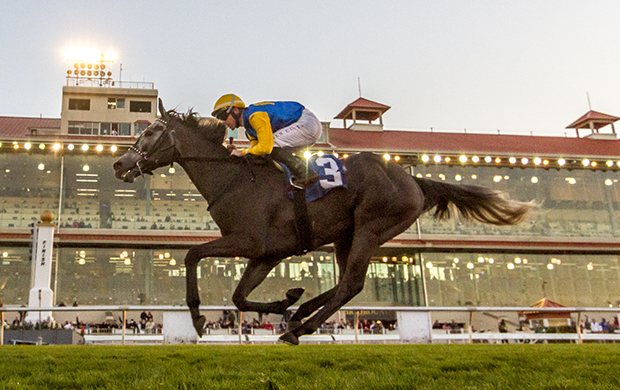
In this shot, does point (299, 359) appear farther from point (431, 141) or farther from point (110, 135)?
point (431, 141)

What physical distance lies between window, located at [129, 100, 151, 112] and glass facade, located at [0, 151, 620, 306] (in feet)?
26.9

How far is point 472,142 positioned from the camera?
40.3 meters

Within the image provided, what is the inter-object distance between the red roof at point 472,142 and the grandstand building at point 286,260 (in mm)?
271

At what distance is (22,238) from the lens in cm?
2994

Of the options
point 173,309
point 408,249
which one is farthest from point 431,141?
point 173,309

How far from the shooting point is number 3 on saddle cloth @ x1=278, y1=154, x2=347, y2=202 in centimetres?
548

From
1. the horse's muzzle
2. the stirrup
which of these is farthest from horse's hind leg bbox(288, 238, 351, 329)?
the horse's muzzle

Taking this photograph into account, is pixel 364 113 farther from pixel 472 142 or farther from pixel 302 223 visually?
pixel 302 223

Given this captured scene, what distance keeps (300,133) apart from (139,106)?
35.8 m

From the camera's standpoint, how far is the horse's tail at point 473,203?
655 cm

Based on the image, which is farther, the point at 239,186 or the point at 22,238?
the point at 22,238

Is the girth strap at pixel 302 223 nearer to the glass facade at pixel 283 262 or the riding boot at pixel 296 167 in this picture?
the riding boot at pixel 296 167

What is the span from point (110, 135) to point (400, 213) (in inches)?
1254

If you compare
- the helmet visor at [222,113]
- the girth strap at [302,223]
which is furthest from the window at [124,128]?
the girth strap at [302,223]
